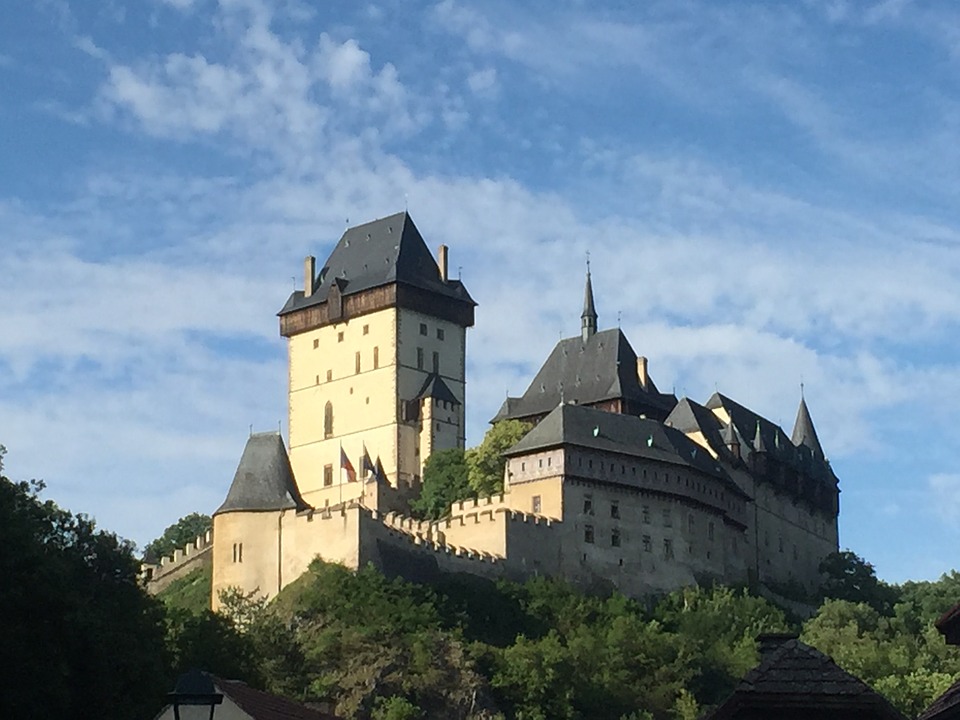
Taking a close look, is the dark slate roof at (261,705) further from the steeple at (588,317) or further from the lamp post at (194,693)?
the steeple at (588,317)

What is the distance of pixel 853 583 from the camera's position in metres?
105

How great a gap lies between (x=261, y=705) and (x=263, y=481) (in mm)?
57429

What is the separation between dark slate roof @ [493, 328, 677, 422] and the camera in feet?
328

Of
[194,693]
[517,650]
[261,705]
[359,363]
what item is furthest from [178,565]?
[194,693]

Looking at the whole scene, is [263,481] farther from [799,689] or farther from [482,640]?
[799,689]

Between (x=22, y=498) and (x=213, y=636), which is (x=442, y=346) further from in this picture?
(x=22, y=498)

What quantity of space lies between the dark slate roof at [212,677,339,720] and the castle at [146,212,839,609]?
49.2 metres

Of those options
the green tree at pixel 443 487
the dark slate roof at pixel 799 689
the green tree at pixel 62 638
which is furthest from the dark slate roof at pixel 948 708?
the green tree at pixel 443 487

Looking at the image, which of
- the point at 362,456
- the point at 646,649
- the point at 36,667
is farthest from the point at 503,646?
the point at 36,667

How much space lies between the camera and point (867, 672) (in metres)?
79.2

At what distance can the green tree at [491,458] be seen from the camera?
92.1m

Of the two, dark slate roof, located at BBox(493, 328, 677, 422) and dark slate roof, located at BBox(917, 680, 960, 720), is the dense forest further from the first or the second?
dark slate roof, located at BBox(917, 680, 960, 720)

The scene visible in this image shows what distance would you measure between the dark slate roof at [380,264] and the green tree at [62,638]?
5271 cm

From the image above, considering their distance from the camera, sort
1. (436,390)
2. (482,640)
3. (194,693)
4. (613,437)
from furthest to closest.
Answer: (436,390) < (613,437) < (482,640) < (194,693)
